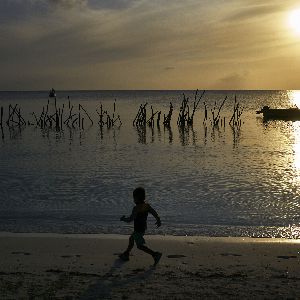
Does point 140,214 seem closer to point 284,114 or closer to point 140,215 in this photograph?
point 140,215

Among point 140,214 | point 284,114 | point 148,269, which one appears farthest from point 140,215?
point 284,114

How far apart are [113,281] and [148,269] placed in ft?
2.23

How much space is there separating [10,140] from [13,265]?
2951cm

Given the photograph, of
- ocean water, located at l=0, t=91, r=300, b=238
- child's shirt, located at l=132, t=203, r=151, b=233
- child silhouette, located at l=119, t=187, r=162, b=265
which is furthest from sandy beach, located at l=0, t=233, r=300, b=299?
ocean water, located at l=0, t=91, r=300, b=238

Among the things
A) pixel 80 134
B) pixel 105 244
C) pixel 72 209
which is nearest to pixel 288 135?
pixel 80 134

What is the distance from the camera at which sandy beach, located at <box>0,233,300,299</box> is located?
19.0 feet

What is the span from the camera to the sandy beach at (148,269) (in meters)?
5.79

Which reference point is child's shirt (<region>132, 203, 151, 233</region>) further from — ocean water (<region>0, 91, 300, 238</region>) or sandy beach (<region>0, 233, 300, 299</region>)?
ocean water (<region>0, 91, 300, 238</region>)

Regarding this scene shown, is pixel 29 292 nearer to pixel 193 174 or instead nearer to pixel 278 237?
pixel 278 237

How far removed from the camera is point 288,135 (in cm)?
3931

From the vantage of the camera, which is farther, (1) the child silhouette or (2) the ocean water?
(2) the ocean water

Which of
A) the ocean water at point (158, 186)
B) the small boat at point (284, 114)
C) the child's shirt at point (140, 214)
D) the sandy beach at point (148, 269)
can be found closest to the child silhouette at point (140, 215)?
the child's shirt at point (140, 214)

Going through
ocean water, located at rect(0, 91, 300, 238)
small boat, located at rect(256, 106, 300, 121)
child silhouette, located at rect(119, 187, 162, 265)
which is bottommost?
ocean water, located at rect(0, 91, 300, 238)

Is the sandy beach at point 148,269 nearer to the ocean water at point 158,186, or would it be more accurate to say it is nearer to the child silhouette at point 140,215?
the child silhouette at point 140,215
